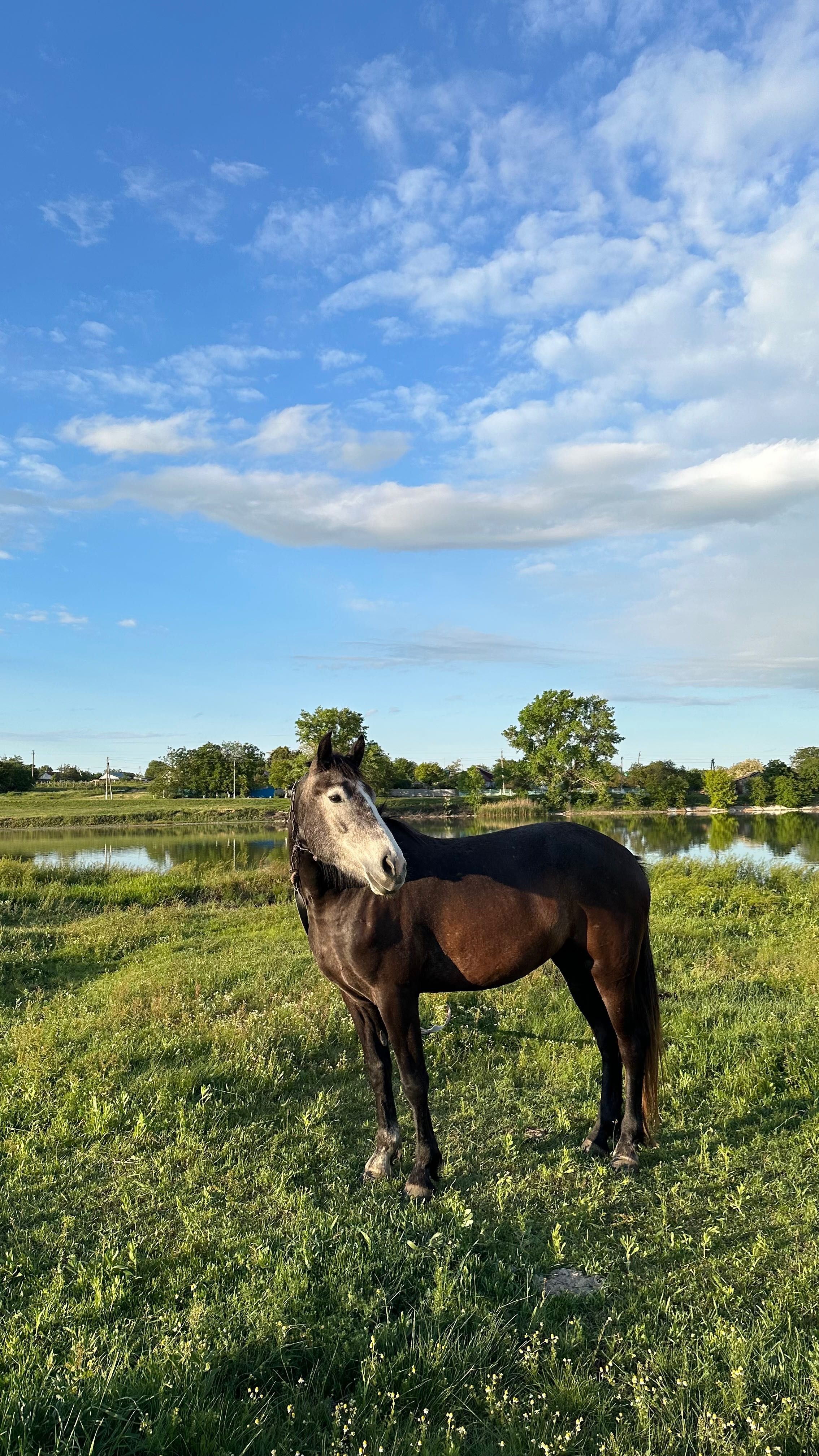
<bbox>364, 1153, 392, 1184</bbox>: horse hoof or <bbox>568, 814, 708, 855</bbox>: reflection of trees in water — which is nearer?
<bbox>364, 1153, 392, 1184</bbox>: horse hoof

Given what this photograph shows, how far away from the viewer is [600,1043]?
457cm

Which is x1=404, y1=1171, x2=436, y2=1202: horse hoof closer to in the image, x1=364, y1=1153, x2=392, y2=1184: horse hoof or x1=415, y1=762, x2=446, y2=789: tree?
x1=364, y1=1153, x2=392, y2=1184: horse hoof

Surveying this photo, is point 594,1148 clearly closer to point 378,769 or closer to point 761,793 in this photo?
point 378,769

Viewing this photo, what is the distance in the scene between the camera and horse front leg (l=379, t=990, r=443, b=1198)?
3.81 m

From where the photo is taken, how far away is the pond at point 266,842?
2606cm

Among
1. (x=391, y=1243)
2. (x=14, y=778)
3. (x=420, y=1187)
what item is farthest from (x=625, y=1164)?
(x=14, y=778)

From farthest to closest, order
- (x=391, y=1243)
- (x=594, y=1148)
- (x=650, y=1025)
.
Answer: (x=650, y=1025) → (x=594, y=1148) → (x=391, y=1243)

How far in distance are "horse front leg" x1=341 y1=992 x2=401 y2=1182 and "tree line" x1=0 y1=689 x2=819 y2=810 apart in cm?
5224

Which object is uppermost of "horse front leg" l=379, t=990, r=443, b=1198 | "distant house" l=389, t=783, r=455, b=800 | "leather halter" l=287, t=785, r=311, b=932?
"leather halter" l=287, t=785, r=311, b=932

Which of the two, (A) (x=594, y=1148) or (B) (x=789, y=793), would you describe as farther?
(B) (x=789, y=793)

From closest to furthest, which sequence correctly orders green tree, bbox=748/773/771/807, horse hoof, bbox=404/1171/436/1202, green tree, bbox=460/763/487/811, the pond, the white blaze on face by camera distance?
1. the white blaze on face
2. horse hoof, bbox=404/1171/436/1202
3. the pond
4. green tree, bbox=460/763/487/811
5. green tree, bbox=748/773/771/807

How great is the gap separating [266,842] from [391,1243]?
1404 inches

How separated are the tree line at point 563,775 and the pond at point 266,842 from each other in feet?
39.5

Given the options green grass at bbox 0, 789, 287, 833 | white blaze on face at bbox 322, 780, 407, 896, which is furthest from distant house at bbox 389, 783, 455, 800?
white blaze on face at bbox 322, 780, 407, 896
